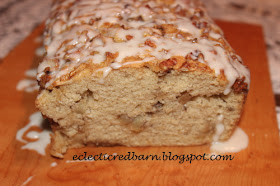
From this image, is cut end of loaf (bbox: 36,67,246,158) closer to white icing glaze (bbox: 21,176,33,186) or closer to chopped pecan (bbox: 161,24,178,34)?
white icing glaze (bbox: 21,176,33,186)

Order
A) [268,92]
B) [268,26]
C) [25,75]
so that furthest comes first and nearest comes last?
1. [268,26]
2. [25,75]
3. [268,92]

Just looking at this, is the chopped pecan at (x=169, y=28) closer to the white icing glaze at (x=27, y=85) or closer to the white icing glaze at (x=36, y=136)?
the white icing glaze at (x=36, y=136)

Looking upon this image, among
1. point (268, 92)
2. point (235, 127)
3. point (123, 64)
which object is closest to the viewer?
point (123, 64)

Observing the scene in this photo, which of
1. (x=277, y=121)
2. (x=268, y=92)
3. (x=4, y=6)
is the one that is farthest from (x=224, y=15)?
(x=4, y=6)

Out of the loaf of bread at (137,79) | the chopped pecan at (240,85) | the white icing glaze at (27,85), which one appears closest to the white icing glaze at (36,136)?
the loaf of bread at (137,79)

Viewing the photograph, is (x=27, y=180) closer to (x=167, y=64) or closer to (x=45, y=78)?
(x=45, y=78)

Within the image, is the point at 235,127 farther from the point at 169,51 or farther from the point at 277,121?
the point at 169,51

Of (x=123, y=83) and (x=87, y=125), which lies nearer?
(x=123, y=83)

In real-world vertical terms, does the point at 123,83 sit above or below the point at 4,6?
above
